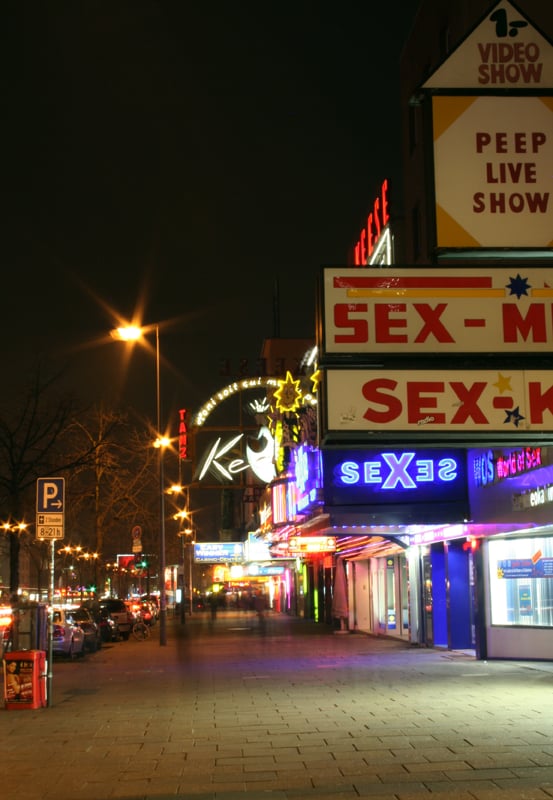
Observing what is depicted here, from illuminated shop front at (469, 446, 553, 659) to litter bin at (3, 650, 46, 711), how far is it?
29.7 feet

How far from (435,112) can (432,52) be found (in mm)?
22316

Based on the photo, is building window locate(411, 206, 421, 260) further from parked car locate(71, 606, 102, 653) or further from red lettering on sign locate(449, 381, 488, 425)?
red lettering on sign locate(449, 381, 488, 425)

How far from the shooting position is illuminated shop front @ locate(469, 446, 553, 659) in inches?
729

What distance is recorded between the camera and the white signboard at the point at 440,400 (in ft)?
21.6

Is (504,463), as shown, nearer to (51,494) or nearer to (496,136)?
(51,494)

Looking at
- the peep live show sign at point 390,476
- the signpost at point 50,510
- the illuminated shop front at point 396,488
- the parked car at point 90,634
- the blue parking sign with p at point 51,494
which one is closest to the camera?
the signpost at point 50,510

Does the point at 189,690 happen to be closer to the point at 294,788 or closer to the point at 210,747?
the point at 210,747

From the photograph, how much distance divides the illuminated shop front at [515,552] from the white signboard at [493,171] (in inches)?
441

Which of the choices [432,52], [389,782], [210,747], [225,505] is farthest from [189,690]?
[225,505]

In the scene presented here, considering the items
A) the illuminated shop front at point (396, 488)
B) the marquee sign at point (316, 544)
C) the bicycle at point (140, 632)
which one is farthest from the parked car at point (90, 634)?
the illuminated shop front at point (396, 488)

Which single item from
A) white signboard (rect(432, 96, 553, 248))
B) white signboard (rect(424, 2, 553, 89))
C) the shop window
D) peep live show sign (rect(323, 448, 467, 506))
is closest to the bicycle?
peep live show sign (rect(323, 448, 467, 506))

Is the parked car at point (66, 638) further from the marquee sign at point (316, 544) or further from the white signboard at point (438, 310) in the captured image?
the white signboard at point (438, 310)

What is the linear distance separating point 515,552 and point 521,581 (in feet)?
2.04

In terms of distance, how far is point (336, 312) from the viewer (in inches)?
263
